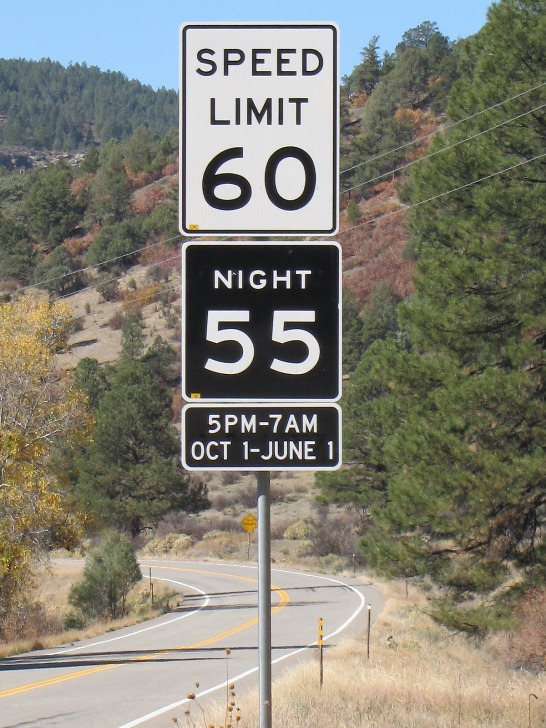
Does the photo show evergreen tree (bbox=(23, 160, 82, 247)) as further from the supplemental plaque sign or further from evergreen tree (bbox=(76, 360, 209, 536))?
the supplemental plaque sign

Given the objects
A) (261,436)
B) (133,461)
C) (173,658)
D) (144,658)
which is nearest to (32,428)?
(144,658)

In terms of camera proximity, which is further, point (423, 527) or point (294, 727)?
point (423, 527)

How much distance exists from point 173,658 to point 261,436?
1768cm

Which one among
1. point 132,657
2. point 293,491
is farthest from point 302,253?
point 293,491

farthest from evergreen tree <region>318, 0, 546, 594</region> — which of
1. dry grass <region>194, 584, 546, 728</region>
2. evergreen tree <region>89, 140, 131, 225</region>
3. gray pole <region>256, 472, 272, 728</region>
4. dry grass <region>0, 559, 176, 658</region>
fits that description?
evergreen tree <region>89, 140, 131, 225</region>

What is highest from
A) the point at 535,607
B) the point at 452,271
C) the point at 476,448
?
the point at 452,271

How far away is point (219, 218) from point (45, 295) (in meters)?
85.2

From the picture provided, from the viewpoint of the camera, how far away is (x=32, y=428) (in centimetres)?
2520

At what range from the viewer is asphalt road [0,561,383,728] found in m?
13.9

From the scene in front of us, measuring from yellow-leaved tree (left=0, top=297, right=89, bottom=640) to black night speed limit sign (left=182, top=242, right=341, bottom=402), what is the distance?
20113mm

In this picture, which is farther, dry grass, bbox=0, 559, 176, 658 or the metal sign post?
dry grass, bbox=0, 559, 176, 658

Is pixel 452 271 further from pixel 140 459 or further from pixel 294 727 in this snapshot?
pixel 140 459

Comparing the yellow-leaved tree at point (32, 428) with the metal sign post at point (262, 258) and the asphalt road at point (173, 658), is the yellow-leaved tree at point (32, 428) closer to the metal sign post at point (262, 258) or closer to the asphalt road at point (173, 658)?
the asphalt road at point (173, 658)

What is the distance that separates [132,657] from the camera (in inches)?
812
